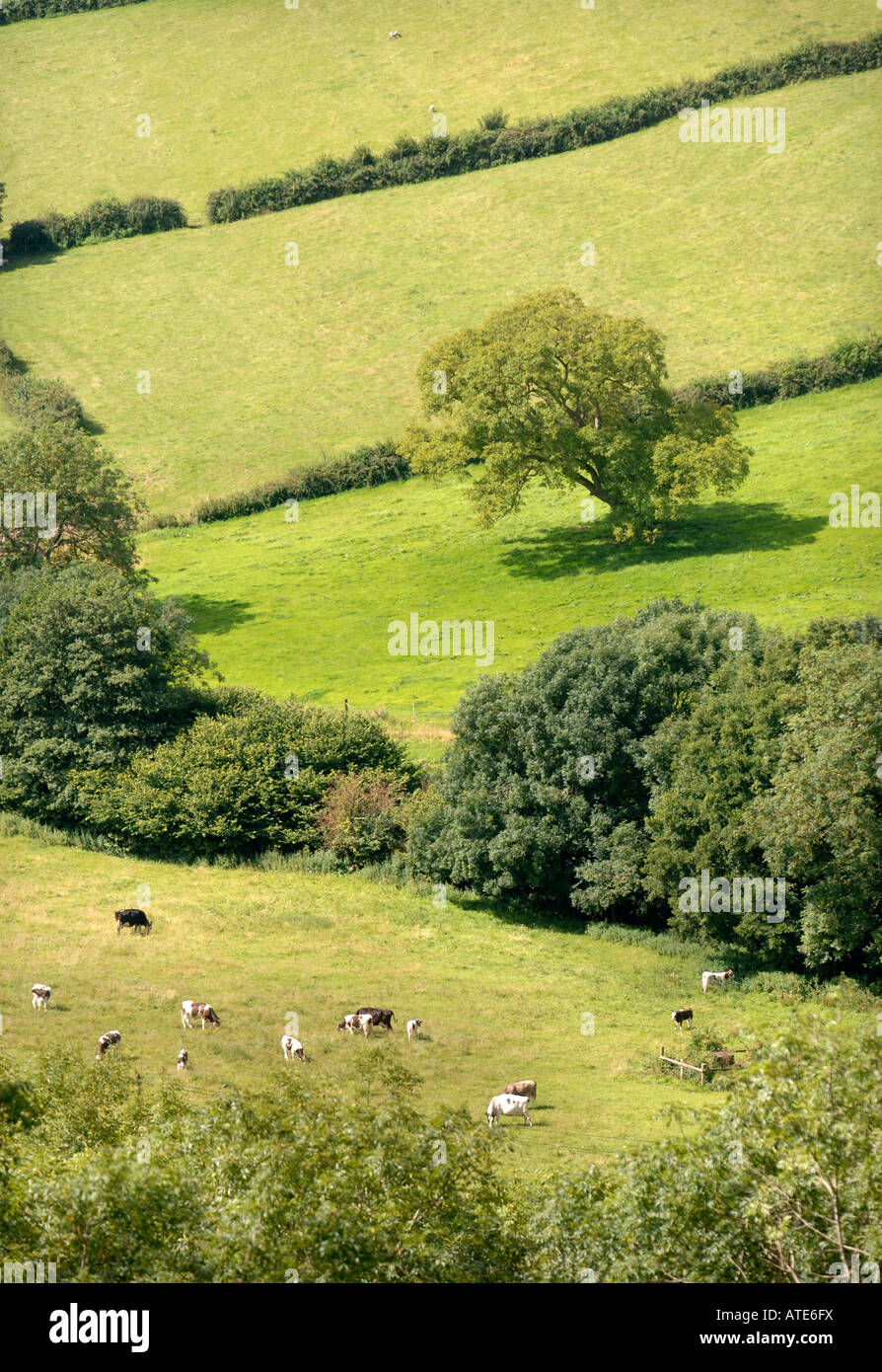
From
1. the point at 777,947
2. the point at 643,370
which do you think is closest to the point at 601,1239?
the point at 777,947

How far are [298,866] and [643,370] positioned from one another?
4302 cm

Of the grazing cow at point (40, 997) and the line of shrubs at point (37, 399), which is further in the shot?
the line of shrubs at point (37, 399)

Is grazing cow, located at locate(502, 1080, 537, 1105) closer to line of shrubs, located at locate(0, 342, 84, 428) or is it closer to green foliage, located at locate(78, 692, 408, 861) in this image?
green foliage, located at locate(78, 692, 408, 861)

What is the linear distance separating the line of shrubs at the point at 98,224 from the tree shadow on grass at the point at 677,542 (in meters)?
68.6

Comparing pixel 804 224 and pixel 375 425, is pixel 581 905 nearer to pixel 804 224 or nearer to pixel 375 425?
pixel 375 425

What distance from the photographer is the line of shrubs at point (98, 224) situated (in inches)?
5394

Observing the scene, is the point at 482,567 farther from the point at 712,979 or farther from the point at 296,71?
the point at 296,71

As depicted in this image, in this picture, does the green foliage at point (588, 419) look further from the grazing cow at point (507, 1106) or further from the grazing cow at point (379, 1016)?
the grazing cow at point (507, 1106)

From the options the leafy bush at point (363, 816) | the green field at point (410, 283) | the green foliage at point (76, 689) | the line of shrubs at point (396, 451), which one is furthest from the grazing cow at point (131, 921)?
the green field at point (410, 283)

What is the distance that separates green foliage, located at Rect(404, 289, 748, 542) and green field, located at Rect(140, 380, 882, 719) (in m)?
3.66

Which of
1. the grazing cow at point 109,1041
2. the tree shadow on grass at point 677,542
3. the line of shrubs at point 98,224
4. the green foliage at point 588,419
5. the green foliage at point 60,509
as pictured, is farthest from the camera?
the line of shrubs at point 98,224

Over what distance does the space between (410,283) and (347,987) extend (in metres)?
93.7

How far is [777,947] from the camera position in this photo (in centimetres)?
4850

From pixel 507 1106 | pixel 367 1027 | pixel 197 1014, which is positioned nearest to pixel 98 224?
pixel 197 1014
